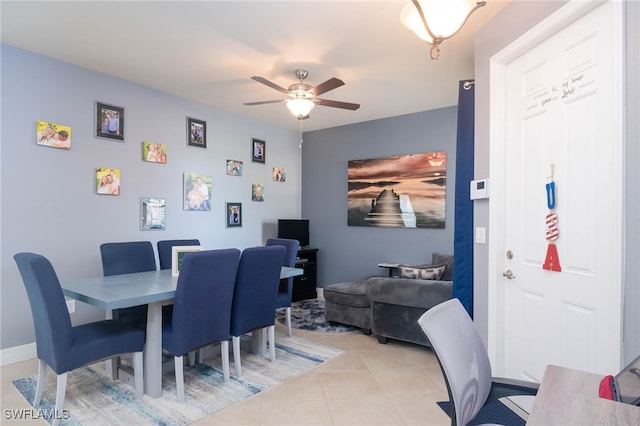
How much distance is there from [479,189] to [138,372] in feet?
8.65

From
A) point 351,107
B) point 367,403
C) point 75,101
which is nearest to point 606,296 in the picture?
point 367,403

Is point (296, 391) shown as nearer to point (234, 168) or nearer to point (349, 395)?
point (349, 395)

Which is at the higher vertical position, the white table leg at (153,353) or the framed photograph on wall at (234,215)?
the framed photograph on wall at (234,215)

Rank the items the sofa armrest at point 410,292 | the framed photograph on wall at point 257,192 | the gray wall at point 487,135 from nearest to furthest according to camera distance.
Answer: the gray wall at point 487,135
the sofa armrest at point 410,292
the framed photograph on wall at point 257,192

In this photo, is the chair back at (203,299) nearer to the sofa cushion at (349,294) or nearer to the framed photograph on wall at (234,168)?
the sofa cushion at (349,294)

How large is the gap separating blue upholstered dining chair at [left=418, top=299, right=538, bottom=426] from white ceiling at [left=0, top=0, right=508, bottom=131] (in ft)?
6.73

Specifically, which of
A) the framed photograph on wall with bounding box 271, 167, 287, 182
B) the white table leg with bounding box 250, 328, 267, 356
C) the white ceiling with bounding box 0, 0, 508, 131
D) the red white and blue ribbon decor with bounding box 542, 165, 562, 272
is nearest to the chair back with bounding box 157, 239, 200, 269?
the white table leg with bounding box 250, 328, 267, 356

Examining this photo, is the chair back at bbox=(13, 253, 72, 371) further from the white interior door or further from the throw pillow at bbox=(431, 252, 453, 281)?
the throw pillow at bbox=(431, 252, 453, 281)

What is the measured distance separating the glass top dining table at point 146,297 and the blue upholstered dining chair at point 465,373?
5.65 ft

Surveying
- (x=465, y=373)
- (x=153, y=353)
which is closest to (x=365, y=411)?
(x=465, y=373)

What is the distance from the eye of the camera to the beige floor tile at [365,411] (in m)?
2.14

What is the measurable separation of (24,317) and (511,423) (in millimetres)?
3714

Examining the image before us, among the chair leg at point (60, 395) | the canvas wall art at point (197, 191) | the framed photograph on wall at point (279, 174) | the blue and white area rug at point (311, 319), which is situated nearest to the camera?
the chair leg at point (60, 395)

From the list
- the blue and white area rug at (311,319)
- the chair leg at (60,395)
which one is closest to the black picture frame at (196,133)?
the blue and white area rug at (311,319)
